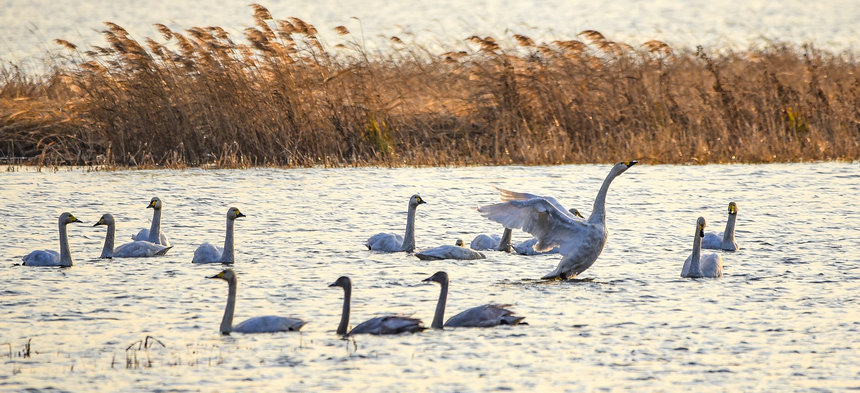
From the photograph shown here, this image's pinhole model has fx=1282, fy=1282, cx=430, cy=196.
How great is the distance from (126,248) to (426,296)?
284 cm

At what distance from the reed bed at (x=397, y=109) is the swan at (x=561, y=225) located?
672cm

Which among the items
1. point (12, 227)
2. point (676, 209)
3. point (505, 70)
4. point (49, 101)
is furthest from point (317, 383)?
point (49, 101)

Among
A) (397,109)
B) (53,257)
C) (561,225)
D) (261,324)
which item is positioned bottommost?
(261,324)

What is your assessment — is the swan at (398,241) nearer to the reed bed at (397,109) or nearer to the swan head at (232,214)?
the swan head at (232,214)

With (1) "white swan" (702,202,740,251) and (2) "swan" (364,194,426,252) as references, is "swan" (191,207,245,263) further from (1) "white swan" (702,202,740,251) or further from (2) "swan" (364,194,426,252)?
(1) "white swan" (702,202,740,251)

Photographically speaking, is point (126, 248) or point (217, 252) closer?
point (217, 252)

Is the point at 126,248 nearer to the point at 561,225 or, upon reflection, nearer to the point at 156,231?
the point at 156,231

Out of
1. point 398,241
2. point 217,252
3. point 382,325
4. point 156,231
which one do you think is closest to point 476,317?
point 382,325

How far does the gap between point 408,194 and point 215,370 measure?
26.0 ft

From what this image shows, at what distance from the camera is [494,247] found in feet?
35.3

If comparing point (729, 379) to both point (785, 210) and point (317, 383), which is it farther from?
point (785, 210)

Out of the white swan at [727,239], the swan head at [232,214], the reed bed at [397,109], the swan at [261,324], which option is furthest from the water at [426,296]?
the reed bed at [397,109]

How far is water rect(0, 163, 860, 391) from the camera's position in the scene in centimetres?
616

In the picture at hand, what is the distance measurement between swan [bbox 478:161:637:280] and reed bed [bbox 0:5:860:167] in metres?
6.72
